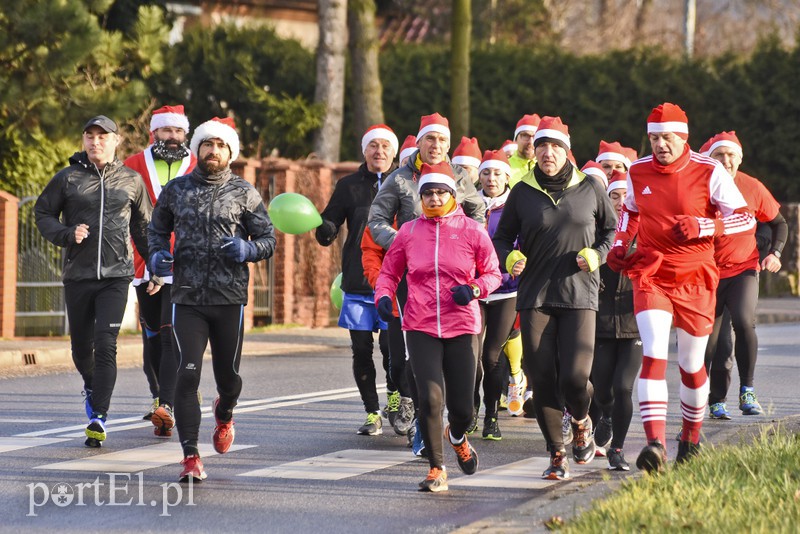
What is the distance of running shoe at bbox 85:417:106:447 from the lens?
9.55 metres

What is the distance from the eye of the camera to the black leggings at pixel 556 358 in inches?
332

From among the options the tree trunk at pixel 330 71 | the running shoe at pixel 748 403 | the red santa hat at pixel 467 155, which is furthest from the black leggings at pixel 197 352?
the tree trunk at pixel 330 71

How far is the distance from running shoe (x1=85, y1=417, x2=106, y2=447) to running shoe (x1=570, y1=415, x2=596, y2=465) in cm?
292

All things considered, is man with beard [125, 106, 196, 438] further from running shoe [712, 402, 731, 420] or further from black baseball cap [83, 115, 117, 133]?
running shoe [712, 402, 731, 420]

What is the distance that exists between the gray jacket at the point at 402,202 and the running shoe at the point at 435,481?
6.08ft

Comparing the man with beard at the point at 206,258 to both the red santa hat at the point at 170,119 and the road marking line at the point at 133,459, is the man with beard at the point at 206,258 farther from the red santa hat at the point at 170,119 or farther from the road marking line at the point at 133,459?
the red santa hat at the point at 170,119

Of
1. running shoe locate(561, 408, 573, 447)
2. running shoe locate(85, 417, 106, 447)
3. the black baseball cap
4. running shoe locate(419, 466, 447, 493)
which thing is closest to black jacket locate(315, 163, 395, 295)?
the black baseball cap

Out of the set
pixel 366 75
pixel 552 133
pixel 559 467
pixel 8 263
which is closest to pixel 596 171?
pixel 552 133

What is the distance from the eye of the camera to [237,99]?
32000 millimetres

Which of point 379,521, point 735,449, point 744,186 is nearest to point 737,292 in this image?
point 744,186

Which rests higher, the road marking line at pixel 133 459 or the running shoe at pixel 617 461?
the running shoe at pixel 617 461

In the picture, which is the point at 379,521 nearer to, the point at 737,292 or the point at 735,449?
the point at 735,449

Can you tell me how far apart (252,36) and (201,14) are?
7.01 metres

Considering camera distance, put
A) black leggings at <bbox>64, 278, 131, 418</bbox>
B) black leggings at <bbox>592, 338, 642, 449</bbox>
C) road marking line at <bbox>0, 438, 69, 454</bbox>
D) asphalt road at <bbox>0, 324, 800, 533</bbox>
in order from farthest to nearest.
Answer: black leggings at <bbox>64, 278, 131, 418</bbox> < road marking line at <bbox>0, 438, 69, 454</bbox> < black leggings at <bbox>592, 338, 642, 449</bbox> < asphalt road at <bbox>0, 324, 800, 533</bbox>
